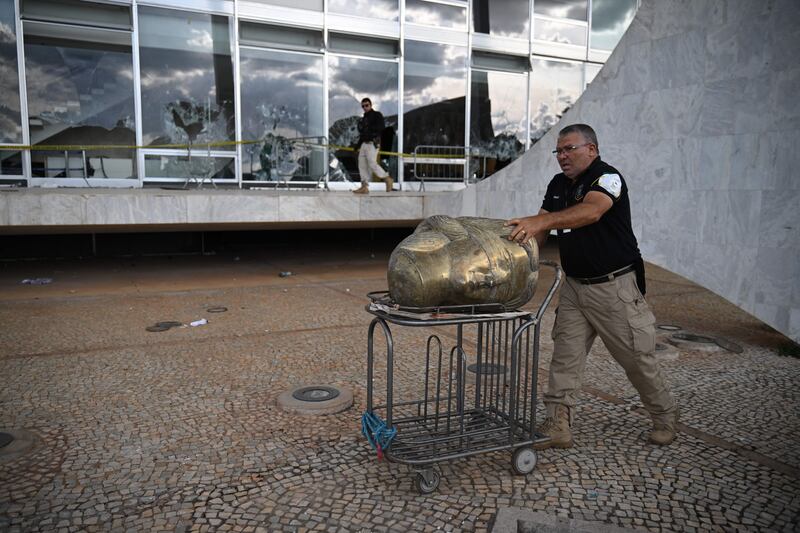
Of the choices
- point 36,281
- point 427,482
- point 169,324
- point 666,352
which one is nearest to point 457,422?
point 427,482

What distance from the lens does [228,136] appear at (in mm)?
13164

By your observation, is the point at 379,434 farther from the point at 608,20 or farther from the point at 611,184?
the point at 608,20

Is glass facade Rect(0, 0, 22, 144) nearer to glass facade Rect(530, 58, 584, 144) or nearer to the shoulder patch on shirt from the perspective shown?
the shoulder patch on shirt

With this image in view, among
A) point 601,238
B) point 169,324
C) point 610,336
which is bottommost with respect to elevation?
point 169,324

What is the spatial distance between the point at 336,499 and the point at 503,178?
24.3 ft

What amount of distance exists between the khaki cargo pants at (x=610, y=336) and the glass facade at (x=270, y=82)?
9659 millimetres

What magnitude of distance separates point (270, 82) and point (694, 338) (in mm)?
10580

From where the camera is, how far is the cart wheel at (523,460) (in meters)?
3.35

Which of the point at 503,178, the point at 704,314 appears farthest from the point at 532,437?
the point at 503,178

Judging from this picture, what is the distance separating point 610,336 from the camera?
364 centimetres

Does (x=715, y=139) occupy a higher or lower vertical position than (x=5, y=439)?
higher

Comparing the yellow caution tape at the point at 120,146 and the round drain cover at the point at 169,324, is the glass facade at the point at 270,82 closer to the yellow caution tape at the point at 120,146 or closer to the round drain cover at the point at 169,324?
the yellow caution tape at the point at 120,146

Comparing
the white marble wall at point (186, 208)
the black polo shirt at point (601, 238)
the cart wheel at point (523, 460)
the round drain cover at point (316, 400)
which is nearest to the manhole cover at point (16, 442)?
the round drain cover at point (316, 400)

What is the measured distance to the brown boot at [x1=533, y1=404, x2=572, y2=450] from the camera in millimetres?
3668
